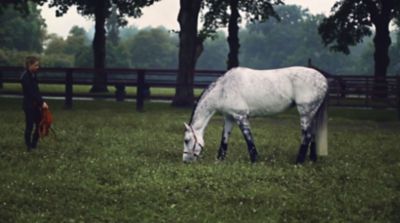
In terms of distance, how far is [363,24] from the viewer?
152ft

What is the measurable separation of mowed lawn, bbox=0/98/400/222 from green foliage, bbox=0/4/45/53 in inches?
3210

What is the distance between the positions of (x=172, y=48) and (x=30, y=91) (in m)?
142

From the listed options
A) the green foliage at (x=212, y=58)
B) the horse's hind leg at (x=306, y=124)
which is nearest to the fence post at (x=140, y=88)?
the horse's hind leg at (x=306, y=124)

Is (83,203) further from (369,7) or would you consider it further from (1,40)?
(1,40)

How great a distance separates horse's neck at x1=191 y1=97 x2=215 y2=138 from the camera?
13719 mm

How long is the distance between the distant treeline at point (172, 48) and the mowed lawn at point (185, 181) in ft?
237

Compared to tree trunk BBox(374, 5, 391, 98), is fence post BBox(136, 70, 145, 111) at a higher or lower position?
lower

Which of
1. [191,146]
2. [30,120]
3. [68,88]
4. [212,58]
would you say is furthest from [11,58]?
[191,146]

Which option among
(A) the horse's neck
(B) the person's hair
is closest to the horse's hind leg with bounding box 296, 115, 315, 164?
(A) the horse's neck

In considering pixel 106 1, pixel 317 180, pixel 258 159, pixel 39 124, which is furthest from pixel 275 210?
pixel 106 1

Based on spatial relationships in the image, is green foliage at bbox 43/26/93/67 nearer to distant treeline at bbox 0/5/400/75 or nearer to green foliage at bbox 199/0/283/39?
distant treeline at bbox 0/5/400/75

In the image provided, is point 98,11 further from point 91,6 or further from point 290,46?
point 290,46

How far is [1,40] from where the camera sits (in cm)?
9175

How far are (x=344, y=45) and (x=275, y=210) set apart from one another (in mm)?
39527
